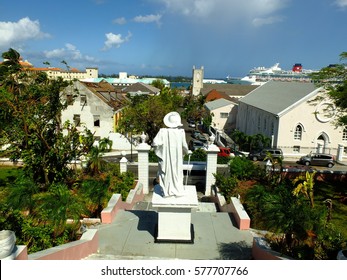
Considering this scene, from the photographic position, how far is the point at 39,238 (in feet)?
25.8

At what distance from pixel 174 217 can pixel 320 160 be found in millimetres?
23054

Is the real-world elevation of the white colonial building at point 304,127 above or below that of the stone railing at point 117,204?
above

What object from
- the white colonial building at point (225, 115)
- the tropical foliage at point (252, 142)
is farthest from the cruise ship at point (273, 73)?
the tropical foliage at point (252, 142)

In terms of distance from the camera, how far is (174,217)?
905 centimetres

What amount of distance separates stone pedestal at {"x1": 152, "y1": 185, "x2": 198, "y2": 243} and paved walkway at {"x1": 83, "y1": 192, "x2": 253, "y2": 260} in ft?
0.78

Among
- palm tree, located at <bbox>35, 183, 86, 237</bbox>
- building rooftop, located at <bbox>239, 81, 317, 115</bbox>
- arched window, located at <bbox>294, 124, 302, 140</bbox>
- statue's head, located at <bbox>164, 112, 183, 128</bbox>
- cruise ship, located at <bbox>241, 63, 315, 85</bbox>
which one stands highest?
cruise ship, located at <bbox>241, 63, 315, 85</bbox>

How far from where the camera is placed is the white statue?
8.69 metres

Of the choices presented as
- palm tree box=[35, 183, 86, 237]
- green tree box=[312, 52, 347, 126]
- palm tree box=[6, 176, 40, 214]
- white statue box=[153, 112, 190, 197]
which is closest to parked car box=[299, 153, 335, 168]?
green tree box=[312, 52, 347, 126]

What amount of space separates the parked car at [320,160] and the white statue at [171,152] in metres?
22.5

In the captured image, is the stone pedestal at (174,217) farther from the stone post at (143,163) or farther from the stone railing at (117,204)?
the stone post at (143,163)

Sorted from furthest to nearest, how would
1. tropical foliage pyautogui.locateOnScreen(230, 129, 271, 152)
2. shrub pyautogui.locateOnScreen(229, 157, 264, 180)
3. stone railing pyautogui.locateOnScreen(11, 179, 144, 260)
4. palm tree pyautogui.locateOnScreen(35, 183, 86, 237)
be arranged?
tropical foliage pyautogui.locateOnScreen(230, 129, 271, 152) → shrub pyautogui.locateOnScreen(229, 157, 264, 180) → palm tree pyautogui.locateOnScreen(35, 183, 86, 237) → stone railing pyautogui.locateOnScreen(11, 179, 144, 260)

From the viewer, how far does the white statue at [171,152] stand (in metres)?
8.69

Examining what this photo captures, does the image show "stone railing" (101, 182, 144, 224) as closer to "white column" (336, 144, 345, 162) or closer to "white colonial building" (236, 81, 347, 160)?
"white colonial building" (236, 81, 347, 160)

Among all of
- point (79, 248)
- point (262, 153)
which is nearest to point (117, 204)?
point (79, 248)
